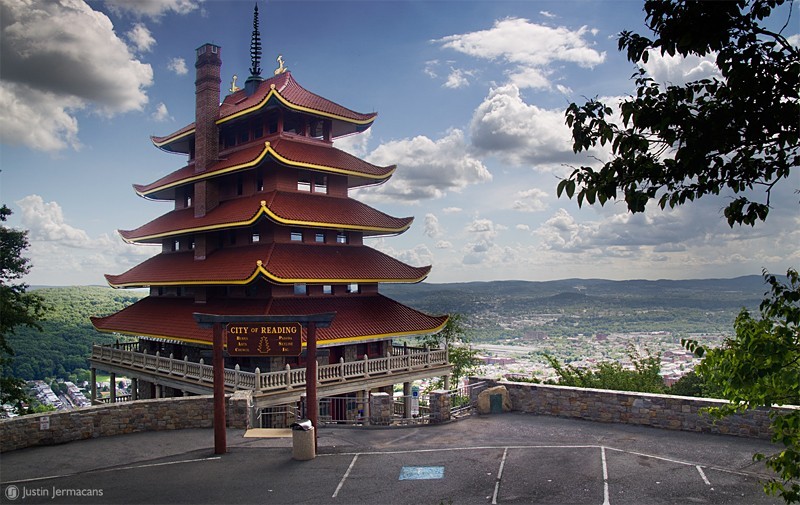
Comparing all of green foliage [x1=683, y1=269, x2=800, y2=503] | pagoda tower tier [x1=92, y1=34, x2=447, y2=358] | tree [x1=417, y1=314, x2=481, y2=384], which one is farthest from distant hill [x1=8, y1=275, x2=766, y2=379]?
green foliage [x1=683, y1=269, x2=800, y2=503]

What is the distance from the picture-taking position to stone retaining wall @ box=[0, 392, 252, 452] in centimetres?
1794

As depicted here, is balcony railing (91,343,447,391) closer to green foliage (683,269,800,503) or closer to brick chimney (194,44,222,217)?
brick chimney (194,44,222,217)

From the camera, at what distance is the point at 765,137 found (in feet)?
22.7

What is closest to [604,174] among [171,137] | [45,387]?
[171,137]

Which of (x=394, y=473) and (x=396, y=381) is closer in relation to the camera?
(x=394, y=473)

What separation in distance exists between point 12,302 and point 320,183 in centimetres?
2086

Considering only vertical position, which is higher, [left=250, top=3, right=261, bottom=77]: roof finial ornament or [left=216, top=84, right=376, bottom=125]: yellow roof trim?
[left=250, top=3, right=261, bottom=77]: roof finial ornament

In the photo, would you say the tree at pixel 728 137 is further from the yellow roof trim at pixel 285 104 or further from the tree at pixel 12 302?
the tree at pixel 12 302

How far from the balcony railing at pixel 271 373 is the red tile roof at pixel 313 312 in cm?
124

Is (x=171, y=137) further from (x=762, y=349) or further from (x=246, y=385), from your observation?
(x=762, y=349)

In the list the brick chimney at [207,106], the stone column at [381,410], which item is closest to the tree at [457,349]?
the brick chimney at [207,106]

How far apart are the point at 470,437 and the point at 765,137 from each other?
14637mm

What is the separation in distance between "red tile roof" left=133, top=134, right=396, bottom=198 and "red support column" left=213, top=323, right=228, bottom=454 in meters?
14.0

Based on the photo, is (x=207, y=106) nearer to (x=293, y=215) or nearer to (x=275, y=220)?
(x=293, y=215)
